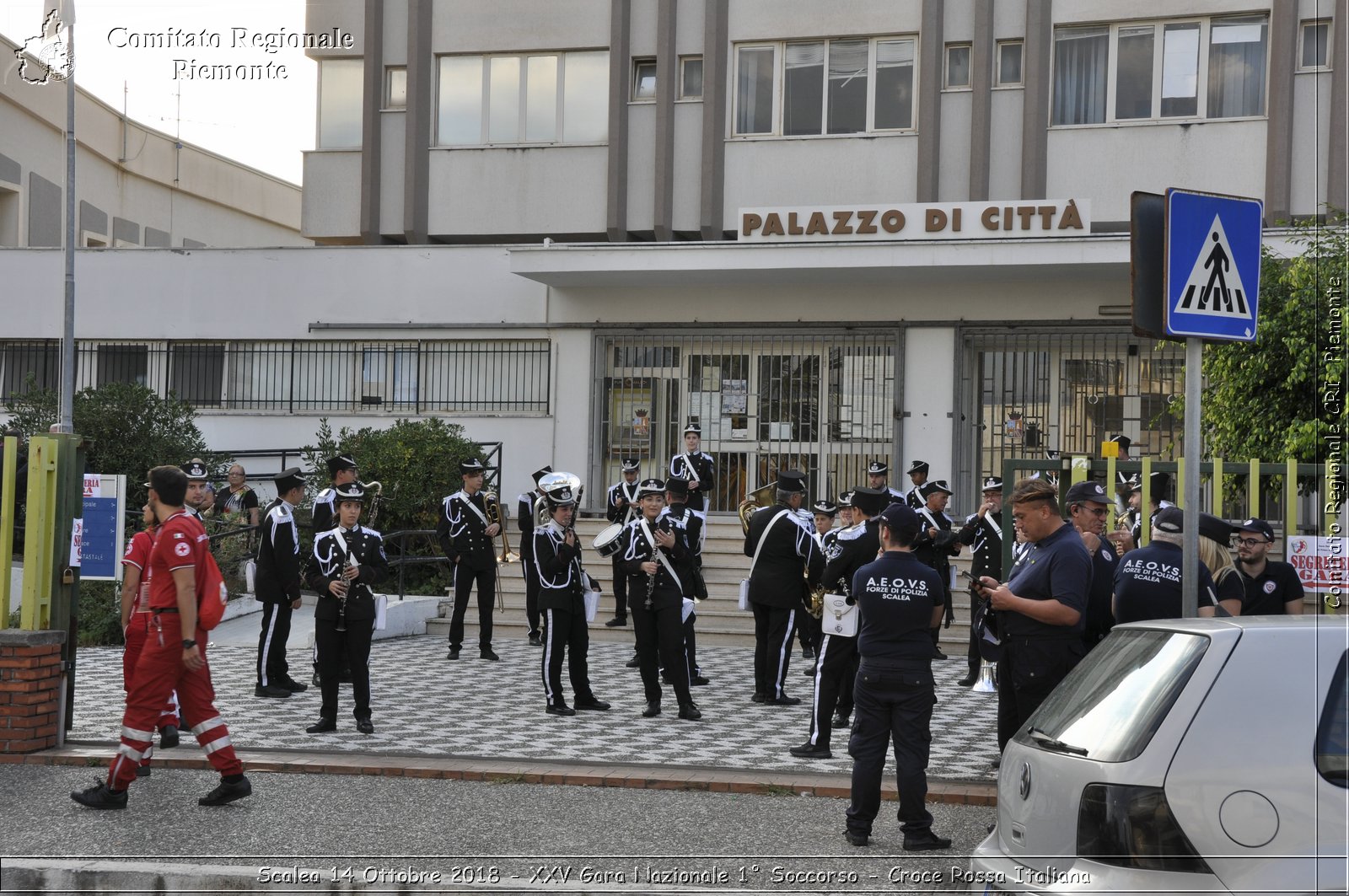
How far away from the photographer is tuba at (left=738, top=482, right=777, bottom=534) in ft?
54.3

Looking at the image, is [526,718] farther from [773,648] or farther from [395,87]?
[395,87]

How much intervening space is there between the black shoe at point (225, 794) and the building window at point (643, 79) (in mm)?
17136

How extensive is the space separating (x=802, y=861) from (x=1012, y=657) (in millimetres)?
1608

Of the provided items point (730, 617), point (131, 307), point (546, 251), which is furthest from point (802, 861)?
point (131, 307)

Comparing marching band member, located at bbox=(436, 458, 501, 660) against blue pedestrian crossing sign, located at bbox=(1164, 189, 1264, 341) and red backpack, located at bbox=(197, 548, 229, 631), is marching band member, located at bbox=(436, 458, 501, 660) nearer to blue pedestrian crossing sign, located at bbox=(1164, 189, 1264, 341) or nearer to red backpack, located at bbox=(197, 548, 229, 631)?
red backpack, located at bbox=(197, 548, 229, 631)

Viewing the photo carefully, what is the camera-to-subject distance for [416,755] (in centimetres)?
913

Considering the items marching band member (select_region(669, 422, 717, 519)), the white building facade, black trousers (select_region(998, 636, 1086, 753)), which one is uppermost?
the white building facade

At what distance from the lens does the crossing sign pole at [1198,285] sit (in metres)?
5.84

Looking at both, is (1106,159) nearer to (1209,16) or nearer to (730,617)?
(1209,16)

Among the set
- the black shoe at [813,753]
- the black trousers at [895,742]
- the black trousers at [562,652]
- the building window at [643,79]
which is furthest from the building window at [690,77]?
the black trousers at [895,742]

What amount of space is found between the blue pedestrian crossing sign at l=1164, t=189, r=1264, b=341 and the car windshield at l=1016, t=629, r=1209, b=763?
5.23 ft

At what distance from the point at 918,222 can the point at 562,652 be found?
400 inches

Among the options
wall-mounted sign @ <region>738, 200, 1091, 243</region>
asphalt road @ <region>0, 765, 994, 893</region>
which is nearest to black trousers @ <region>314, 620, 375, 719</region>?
asphalt road @ <region>0, 765, 994, 893</region>

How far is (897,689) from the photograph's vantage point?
6957 mm
